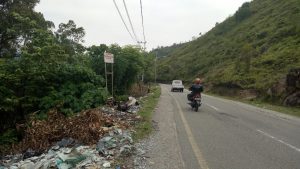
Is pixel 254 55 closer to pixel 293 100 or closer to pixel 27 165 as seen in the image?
pixel 293 100

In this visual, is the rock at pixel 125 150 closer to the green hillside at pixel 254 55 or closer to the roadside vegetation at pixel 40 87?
the roadside vegetation at pixel 40 87

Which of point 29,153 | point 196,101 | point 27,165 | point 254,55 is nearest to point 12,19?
point 196,101

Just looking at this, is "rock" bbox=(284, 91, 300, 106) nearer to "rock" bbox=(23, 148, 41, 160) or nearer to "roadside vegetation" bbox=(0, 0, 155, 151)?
"roadside vegetation" bbox=(0, 0, 155, 151)

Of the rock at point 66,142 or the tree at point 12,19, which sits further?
the tree at point 12,19

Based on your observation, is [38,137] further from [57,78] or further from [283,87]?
[283,87]

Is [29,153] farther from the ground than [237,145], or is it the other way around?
[237,145]

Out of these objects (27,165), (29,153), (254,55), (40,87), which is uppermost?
(254,55)

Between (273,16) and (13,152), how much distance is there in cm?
6957

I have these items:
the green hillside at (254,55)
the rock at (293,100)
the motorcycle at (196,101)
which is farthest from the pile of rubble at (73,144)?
the green hillside at (254,55)

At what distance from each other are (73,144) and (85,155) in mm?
2043

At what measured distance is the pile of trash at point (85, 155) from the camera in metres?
7.88

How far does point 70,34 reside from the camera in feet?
157

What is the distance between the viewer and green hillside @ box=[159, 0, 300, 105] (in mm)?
39706

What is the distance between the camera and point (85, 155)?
8.33 m
